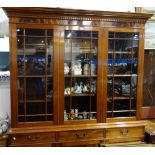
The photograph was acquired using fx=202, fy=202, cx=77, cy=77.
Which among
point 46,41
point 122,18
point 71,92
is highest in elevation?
point 122,18

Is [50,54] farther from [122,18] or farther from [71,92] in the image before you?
[122,18]

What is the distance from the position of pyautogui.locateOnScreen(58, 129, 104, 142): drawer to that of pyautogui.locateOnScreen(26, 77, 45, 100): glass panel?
48cm

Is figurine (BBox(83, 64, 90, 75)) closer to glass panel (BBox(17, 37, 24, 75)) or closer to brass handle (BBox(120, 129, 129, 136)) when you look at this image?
glass panel (BBox(17, 37, 24, 75))

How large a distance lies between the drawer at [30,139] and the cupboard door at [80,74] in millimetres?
266

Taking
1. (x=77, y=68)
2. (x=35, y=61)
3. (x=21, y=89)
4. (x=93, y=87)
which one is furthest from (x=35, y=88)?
(x=93, y=87)

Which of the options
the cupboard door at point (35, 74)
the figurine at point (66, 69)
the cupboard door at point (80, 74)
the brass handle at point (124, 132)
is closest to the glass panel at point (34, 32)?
the cupboard door at point (35, 74)

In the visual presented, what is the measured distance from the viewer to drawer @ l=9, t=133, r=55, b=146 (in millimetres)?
2107

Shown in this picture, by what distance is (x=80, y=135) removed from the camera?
7.41 ft

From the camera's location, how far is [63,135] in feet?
7.27

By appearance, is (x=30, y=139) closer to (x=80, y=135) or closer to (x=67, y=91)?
(x=80, y=135)

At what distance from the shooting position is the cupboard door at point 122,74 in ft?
7.63

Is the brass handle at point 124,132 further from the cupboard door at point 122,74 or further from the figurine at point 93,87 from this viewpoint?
the figurine at point 93,87
